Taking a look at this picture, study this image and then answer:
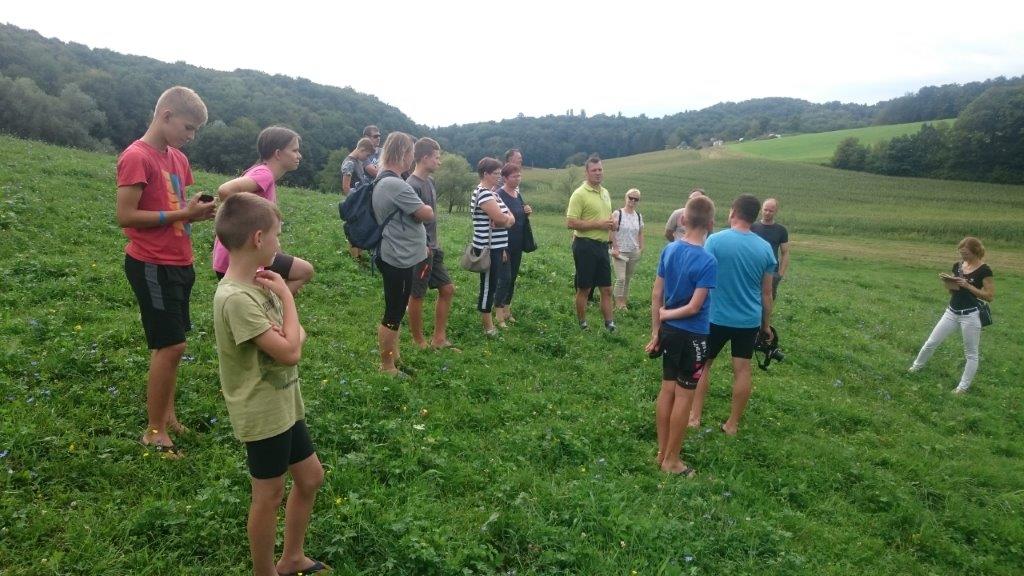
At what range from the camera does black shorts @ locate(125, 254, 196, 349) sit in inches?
139

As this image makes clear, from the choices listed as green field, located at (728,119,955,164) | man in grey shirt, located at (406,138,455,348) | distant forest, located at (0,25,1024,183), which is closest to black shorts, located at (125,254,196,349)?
man in grey shirt, located at (406,138,455,348)

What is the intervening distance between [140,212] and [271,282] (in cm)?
164

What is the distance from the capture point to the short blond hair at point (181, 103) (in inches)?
139

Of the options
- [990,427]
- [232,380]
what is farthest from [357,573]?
[990,427]

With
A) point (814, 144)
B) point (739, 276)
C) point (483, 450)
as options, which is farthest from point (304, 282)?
point (814, 144)

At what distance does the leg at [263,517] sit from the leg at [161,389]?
154cm

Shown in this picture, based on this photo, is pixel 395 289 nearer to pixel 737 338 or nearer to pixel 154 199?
pixel 154 199

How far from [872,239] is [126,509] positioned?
3921cm

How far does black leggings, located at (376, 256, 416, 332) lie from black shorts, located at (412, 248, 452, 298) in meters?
0.41

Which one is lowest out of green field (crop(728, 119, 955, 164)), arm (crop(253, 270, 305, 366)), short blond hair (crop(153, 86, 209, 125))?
arm (crop(253, 270, 305, 366))

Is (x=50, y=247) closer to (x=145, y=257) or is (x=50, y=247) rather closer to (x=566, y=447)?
(x=145, y=257)

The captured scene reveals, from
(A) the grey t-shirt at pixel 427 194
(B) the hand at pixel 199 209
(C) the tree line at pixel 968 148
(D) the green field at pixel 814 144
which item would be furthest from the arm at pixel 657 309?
(D) the green field at pixel 814 144

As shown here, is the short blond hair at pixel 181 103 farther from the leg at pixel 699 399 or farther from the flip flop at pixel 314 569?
the leg at pixel 699 399

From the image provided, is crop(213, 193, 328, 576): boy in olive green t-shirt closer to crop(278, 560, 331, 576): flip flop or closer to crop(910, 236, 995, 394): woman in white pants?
crop(278, 560, 331, 576): flip flop
